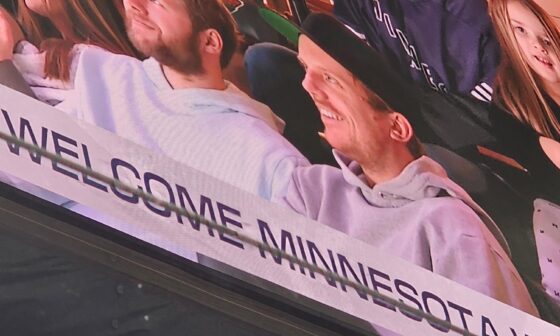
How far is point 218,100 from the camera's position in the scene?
141cm

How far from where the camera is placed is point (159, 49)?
1382 millimetres

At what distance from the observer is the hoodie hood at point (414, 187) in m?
1.53

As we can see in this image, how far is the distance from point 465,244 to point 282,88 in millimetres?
443

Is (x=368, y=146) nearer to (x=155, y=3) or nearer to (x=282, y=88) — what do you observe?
(x=282, y=88)

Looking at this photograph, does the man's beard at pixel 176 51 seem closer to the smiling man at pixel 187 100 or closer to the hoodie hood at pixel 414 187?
the smiling man at pixel 187 100

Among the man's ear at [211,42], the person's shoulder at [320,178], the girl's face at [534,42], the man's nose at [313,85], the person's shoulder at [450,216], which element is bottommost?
the person's shoulder at [450,216]

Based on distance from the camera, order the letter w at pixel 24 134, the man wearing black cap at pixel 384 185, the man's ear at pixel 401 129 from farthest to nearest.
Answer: the man's ear at pixel 401 129 < the man wearing black cap at pixel 384 185 < the letter w at pixel 24 134

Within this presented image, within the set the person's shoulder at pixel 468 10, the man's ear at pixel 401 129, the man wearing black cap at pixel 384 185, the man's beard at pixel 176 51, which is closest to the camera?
the man's beard at pixel 176 51

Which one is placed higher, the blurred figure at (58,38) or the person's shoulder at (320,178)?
the blurred figure at (58,38)

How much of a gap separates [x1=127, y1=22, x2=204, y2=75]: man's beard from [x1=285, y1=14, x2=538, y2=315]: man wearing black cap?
22cm

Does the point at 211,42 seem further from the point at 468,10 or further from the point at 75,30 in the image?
the point at 468,10

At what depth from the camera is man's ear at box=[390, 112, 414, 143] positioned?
1603 millimetres

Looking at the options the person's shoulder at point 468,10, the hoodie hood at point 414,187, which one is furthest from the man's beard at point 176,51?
the person's shoulder at point 468,10

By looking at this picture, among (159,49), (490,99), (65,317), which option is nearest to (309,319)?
(65,317)
